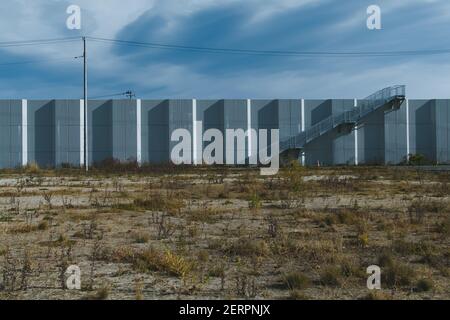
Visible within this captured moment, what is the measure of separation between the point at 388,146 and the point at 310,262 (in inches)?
1795

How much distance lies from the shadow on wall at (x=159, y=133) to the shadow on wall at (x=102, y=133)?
3671 millimetres

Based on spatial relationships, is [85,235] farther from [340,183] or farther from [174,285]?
[340,183]

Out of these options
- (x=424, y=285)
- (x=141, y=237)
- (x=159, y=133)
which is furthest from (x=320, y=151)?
(x=424, y=285)

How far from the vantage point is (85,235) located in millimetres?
9758

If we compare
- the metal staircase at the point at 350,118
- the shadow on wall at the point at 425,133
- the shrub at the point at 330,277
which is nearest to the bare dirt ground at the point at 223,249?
the shrub at the point at 330,277

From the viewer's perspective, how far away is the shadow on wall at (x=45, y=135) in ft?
161

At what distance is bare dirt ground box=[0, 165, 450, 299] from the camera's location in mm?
6242

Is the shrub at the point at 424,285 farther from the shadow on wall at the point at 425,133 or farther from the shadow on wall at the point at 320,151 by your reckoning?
the shadow on wall at the point at 425,133

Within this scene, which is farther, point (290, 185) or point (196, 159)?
point (196, 159)

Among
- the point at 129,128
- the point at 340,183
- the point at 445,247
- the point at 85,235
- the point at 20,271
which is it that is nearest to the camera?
the point at 20,271

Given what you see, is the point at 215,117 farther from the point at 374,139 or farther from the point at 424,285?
the point at 424,285

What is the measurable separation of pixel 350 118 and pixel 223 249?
4216 cm

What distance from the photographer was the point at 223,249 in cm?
852

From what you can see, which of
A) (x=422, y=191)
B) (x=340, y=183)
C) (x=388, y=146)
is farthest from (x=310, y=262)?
(x=388, y=146)
